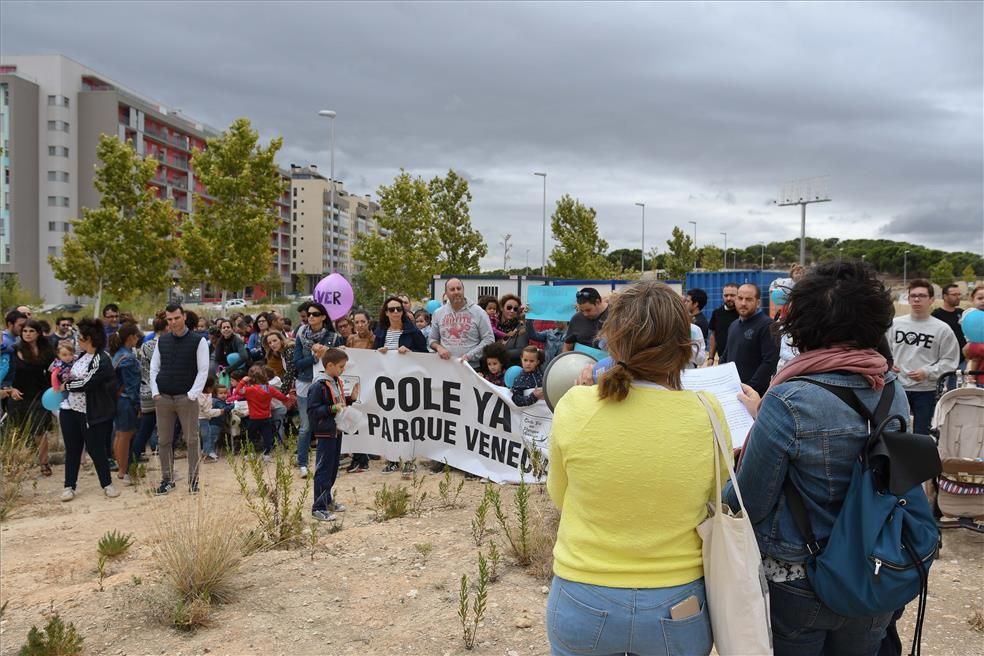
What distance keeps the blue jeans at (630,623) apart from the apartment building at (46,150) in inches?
2913

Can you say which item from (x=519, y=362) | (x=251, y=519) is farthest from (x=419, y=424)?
(x=251, y=519)

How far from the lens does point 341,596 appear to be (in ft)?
15.8

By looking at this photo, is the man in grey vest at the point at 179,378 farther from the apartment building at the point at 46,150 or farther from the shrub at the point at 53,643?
the apartment building at the point at 46,150

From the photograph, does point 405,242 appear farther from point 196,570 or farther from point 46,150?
point 46,150

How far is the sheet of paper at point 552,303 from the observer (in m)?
12.9

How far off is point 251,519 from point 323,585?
1.67 metres

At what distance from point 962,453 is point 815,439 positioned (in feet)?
14.0

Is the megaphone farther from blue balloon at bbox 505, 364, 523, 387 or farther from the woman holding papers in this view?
the woman holding papers

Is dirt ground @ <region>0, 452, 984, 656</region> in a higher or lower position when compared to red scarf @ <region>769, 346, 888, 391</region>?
lower

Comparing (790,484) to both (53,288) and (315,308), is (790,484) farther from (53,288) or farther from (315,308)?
(53,288)

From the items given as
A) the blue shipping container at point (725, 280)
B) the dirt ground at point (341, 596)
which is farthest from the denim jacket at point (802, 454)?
the blue shipping container at point (725, 280)

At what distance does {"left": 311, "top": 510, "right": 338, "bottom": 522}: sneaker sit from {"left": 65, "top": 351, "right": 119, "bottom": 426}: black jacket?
3.25 m

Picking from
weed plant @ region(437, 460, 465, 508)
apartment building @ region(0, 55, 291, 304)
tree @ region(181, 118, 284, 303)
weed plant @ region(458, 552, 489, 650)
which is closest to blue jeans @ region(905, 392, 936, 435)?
weed plant @ region(437, 460, 465, 508)

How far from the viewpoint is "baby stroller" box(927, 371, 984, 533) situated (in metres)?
5.49
